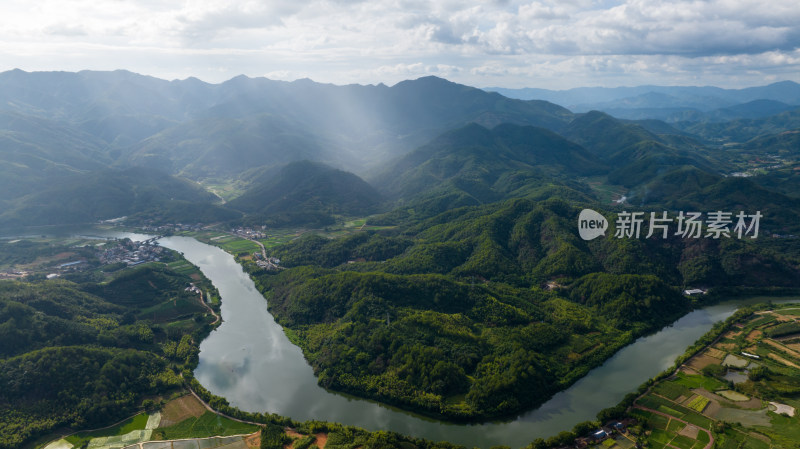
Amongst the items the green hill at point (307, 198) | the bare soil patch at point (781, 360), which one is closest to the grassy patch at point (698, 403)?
the bare soil patch at point (781, 360)

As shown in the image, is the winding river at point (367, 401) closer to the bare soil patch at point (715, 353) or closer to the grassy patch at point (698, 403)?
the bare soil patch at point (715, 353)

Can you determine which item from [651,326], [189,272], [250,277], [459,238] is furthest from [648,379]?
[189,272]

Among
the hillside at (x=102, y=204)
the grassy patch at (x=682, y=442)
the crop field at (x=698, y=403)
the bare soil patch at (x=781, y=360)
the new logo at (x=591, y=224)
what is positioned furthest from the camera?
the hillside at (x=102, y=204)

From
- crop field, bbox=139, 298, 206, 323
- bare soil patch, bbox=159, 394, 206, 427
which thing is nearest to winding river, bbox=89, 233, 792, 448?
bare soil patch, bbox=159, 394, 206, 427

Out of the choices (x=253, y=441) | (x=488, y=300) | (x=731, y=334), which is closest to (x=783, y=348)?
(x=731, y=334)

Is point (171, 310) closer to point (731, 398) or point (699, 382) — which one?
point (699, 382)

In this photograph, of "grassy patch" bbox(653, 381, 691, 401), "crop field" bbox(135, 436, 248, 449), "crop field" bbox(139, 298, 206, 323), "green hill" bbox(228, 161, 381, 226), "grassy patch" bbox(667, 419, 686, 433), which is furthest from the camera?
"green hill" bbox(228, 161, 381, 226)

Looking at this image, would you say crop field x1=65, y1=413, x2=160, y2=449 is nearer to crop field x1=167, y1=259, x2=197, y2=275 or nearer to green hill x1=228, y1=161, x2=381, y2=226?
crop field x1=167, y1=259, x2=197, y2=275
